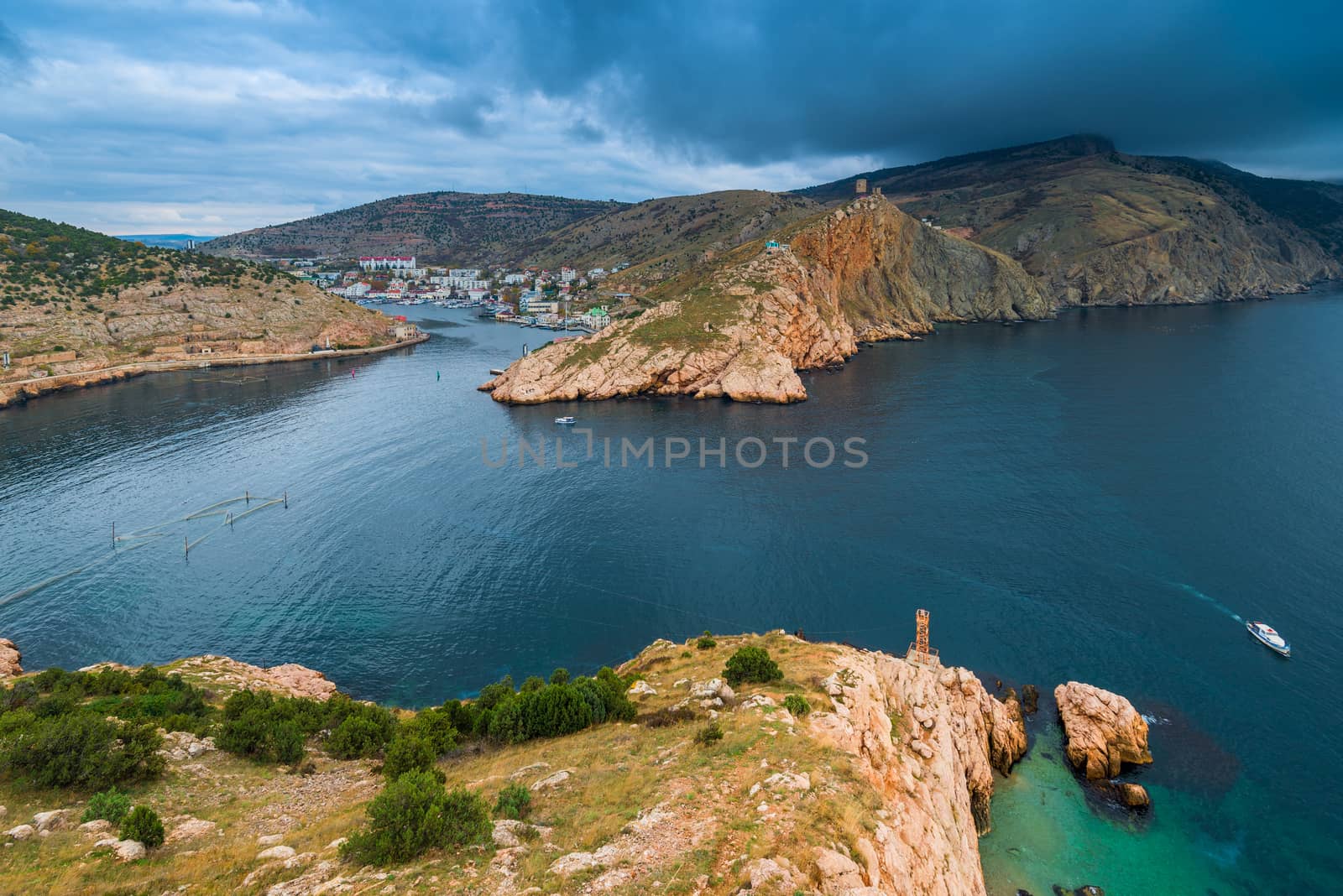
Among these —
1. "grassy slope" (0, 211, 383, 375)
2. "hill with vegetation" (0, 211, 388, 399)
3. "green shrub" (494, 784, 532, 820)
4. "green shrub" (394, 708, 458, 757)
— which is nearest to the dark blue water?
"green shrub" (394, 708, 458, 757)

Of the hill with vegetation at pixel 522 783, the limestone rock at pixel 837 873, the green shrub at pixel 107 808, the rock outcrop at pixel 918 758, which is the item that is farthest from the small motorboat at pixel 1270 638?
the green shrub at pixel 107 808

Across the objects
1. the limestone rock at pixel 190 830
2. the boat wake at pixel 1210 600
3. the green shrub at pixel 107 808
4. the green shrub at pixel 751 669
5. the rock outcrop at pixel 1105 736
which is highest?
the green shrub at pixel 107 808

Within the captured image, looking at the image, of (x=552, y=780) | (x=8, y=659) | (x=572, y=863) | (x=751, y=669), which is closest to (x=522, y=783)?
(x=552, y=780)

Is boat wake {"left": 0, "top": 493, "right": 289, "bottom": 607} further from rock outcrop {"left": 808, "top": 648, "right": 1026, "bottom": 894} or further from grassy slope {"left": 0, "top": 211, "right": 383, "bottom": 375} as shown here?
grassy slope {"left": 0, "top": 211, "right": 383, "bottom": 375}

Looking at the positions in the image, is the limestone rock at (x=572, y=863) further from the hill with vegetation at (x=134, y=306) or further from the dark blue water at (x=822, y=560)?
the hill with vegetation at (x=134, y=306)

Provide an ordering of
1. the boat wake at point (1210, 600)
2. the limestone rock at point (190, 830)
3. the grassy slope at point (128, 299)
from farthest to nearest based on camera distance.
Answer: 1. the grassy slope at point (128, 299)
2. the boat wake at point (1210, 600)
3. the limestone rock at point (190, 830)
